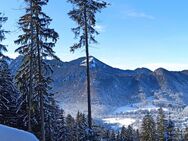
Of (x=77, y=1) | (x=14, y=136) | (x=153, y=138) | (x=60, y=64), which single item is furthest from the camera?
(x=153, y=138)

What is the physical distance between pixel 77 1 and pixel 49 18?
2421 mm

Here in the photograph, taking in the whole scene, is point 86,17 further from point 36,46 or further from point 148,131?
point 148,131

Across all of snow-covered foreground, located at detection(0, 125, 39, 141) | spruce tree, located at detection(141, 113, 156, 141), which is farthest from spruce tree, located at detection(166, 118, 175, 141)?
snow-covered foreground, located at detection(0, 125, 39, 141)

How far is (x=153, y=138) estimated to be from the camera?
6706 cm

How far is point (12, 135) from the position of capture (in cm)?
1608

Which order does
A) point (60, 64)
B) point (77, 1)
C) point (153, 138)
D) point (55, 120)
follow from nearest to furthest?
1. point (77, 1)
2. point (60, 64)
3. point (55, 120)
4. point (153, 138)

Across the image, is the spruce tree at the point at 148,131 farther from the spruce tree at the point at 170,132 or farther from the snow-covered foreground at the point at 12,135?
the snow-covered foreground at the point at 12,135

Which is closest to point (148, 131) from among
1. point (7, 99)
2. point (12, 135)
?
point (7, 99)

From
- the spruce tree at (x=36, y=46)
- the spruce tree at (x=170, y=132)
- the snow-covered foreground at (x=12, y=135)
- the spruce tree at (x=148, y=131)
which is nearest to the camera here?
the snow-covered foreground at (x=12, y=135)

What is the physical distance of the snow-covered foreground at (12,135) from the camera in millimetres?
15495

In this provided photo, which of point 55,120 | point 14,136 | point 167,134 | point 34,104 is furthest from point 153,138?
point 14,136

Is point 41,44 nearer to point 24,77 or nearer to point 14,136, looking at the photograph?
point 24,77

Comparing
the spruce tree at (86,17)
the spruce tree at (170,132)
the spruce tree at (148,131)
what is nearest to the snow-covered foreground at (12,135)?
the spruce tree at (86,17)

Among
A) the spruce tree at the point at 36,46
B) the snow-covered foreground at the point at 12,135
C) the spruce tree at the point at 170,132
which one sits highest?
the spruce tree at the point at 36,46
